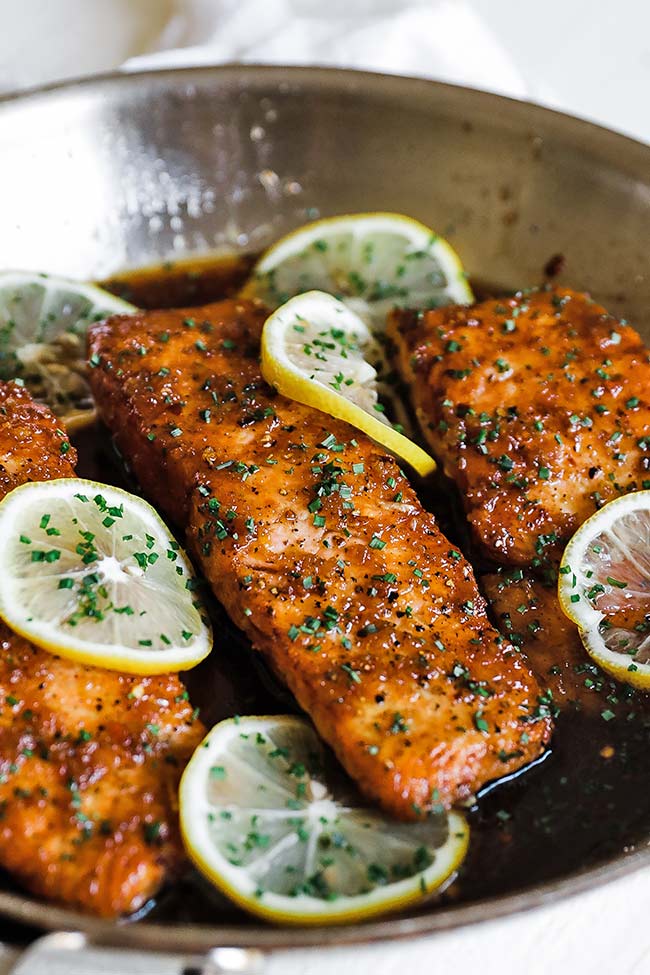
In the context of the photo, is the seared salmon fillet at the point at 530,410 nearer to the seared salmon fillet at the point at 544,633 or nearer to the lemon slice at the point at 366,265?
the seared salmon fillet at the point at 544,633

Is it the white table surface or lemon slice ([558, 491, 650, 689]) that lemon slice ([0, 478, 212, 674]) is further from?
the white table surface

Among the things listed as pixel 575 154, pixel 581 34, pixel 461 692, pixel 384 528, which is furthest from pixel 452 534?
pixel 581 34

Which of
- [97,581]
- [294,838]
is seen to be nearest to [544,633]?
[294,838]

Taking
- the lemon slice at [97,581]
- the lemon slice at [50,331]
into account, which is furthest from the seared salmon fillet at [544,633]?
the lemon slice at [50,331]

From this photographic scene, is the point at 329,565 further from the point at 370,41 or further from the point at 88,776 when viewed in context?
the point at 370,41

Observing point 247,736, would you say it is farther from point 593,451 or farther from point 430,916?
point 593,451

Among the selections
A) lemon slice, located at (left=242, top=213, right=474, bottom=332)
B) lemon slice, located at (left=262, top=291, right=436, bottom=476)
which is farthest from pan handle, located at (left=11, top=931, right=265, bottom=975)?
lemon slice, located at (left=242, top=213, right=474, bottom=332)
